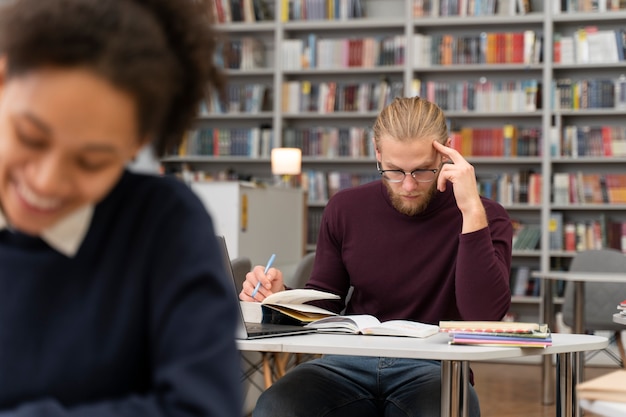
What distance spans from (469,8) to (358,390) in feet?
16.8

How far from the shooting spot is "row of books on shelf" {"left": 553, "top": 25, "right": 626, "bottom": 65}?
6.39 m

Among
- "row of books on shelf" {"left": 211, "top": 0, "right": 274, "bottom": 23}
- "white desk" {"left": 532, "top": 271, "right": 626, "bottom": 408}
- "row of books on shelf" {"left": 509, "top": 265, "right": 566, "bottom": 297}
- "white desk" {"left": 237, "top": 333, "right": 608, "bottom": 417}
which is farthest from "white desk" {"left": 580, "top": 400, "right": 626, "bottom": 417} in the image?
"row of books on shelf" {"left": 211, "top": 0, "right": 274, "bottom": 23}

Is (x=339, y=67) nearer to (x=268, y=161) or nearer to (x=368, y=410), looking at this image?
(x=268, y=161)

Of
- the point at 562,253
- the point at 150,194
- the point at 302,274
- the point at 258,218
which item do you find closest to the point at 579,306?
the point at 302,274

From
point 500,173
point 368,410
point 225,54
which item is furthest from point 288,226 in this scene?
point 225,54

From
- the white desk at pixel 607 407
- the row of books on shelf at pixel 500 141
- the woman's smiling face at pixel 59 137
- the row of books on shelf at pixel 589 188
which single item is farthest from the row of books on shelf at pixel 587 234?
the woman's smiling face at pixel 59 137

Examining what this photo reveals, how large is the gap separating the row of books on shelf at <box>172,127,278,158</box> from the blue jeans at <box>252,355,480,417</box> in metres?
4.97

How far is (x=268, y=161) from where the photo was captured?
702 cm

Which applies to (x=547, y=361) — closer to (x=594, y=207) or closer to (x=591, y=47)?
(x=594, y=207)

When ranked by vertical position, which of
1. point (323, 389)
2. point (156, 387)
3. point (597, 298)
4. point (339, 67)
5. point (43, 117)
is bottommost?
point (597, 298)

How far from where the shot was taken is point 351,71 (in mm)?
6852

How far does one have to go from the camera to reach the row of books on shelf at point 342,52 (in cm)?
677

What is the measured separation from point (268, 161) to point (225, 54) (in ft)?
19.9

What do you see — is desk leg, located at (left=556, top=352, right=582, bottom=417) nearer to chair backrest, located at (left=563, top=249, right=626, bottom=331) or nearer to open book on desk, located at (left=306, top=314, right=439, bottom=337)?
open book on desk, located at (left=306, top=314, right=439, bottom=337)
